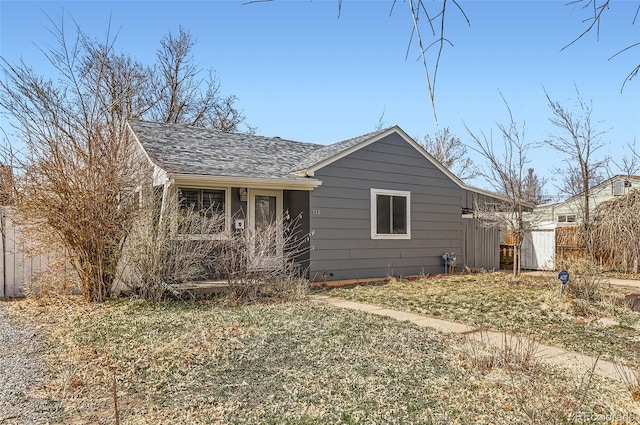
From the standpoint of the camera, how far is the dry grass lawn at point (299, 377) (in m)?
2.96

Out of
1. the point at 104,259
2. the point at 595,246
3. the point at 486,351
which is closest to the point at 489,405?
the point at 486,351

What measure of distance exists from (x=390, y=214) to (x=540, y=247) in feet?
20.4

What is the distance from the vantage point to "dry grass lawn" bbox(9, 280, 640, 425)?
2957 mm

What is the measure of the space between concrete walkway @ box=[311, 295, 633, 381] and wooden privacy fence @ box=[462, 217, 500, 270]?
21.7 ft

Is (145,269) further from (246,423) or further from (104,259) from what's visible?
(246,423)

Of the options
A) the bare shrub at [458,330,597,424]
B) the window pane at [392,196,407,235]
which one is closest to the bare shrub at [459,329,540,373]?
the bare shrub at [458,330,597,424]

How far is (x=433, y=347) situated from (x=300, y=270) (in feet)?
19.1

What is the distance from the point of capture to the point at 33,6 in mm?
8086

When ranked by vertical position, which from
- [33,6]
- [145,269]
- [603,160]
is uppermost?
[33,6]

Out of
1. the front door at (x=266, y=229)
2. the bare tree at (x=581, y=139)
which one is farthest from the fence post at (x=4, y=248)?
the bare tree at (x=581, y=139)

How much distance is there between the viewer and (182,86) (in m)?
23.0

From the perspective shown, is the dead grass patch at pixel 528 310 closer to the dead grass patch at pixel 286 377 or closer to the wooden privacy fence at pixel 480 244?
the dead grass patch at pixel 286 377

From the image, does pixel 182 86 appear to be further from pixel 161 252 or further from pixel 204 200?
pixel 161 252

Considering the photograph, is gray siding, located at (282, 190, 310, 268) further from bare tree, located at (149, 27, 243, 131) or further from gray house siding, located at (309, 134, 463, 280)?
bare tree, located at (149, 27, 243, 131)
